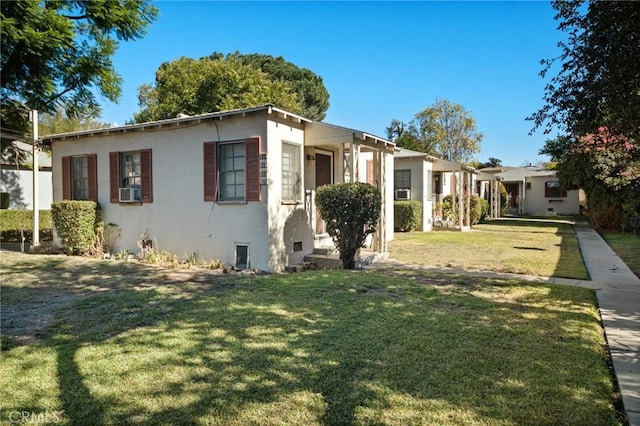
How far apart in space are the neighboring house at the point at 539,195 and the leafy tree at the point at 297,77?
17.1 meters

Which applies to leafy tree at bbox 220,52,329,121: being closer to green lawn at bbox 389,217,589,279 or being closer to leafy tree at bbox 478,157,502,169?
green lawn at bbox 389,217,589,279

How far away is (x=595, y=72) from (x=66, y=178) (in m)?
13.3

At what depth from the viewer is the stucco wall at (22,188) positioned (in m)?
20.3

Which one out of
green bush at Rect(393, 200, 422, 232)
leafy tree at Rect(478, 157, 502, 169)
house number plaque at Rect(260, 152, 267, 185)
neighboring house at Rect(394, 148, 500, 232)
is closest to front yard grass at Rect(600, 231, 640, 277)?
neighboring house at Rect(394, 148, 500, 232)

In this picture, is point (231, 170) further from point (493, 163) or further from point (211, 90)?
point (493, 163)

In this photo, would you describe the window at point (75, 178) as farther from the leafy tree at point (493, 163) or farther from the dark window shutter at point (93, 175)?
the leafy tree at point (493, 163)

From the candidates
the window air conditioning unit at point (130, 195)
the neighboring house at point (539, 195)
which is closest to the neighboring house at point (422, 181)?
the window air conditioning unit at point (130, 195)

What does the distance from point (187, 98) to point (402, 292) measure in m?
23.7

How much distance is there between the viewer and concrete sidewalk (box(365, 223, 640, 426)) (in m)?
3.26

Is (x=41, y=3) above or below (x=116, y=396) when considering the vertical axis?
above

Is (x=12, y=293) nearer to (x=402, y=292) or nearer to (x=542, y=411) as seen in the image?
(x=402, y=292)

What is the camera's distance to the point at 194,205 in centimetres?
987

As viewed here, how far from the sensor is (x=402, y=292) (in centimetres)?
629

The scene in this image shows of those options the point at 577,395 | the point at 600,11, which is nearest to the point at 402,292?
the point at 577,395
